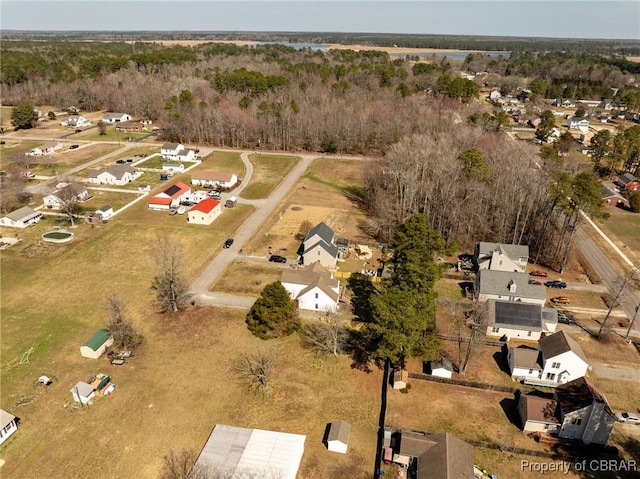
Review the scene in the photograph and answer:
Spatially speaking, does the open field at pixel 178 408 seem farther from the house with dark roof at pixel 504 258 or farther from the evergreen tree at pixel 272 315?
the house with dark roof at pixel 504 258

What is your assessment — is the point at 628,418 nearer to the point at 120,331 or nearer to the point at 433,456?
the point at 433,456

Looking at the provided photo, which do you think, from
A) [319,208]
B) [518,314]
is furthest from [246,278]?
[518,314]

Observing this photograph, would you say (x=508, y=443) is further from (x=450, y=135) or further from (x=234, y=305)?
(x=450, y=135)

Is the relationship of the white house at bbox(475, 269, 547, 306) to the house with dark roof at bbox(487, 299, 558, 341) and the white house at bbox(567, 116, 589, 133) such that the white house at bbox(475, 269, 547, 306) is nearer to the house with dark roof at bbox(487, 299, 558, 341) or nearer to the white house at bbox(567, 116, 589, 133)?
the house with dark roof at bbox(487, 299, 558, 341)

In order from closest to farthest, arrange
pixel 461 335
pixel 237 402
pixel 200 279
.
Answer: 1. pixel 237 402
2. pixel 461 335
3. pixel 200 279

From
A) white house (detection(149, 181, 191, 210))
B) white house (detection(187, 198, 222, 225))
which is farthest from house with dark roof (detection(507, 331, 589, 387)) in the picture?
white house (detection(149, 181, 191, 210))

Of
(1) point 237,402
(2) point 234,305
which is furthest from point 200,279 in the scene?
(1) point 237,402

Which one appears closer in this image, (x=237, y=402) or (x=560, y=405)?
(x=560, y=405)
